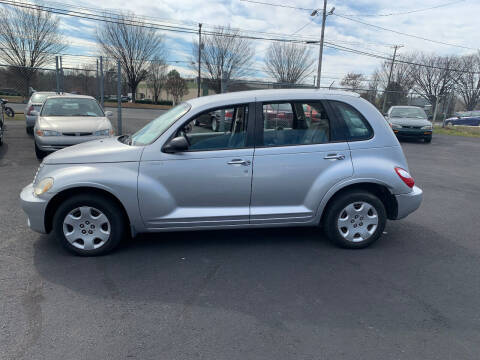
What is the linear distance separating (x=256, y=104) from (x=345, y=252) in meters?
2.02

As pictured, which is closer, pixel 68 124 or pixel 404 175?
pixel 404 175

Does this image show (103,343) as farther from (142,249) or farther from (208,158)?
(208,158)

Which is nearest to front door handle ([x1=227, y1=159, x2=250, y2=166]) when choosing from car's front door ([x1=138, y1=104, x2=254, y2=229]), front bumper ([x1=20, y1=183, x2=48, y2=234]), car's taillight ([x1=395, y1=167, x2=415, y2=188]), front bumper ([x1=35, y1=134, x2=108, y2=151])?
car's front door ([x1=138, y1=104, x2=254, y2=229])

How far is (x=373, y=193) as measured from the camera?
4355 millimetres

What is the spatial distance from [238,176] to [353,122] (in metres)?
1.52

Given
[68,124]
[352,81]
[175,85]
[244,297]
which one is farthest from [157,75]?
[244,297]

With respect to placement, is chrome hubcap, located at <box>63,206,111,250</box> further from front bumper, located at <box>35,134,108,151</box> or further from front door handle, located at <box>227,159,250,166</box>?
front bumper, located at <box>35,134,108,151</box>

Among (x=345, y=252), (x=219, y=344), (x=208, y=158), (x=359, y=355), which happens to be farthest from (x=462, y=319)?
(x=208, y=158)

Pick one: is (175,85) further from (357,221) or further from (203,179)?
(357,221)

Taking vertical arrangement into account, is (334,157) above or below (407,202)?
above

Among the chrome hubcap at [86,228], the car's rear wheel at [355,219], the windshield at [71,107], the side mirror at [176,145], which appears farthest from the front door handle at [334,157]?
the windshield at [71,107]

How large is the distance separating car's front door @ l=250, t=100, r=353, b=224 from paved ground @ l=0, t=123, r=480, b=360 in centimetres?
52

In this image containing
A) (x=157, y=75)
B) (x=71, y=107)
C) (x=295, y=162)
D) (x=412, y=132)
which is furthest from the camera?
(x=157, y=75)

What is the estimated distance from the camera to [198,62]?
37750mm
